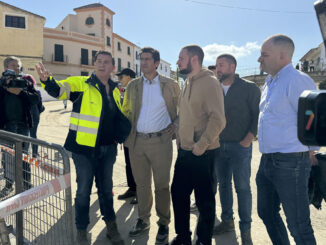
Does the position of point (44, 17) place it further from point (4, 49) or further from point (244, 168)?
point (244, 168)

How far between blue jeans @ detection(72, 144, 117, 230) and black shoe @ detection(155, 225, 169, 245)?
540 mm

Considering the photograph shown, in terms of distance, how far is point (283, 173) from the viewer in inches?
78.5

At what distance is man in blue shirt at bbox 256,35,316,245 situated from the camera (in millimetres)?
1938

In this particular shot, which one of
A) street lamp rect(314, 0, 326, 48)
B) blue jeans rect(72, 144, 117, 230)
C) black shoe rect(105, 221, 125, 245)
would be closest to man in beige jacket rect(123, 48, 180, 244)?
black shoe rect(105, 221, 125, 245)

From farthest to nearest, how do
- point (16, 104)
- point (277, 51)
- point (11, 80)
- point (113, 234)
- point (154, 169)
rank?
point (16, 104) < point (11, 80) < point (154, 169) < point (113, 234) < point (277, 51)

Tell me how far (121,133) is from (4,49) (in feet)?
89.1

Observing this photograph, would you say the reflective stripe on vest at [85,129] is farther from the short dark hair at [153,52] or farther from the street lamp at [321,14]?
the street lamp at [321,14]

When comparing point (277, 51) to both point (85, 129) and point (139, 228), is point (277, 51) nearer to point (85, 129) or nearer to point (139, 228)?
point (85, 129)

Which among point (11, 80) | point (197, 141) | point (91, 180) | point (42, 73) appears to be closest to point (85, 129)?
point (91, 180)

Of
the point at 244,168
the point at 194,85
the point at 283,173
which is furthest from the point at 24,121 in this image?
the point at 283,173

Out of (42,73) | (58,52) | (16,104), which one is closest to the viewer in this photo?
(42,73)

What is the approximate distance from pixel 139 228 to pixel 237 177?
1279mm

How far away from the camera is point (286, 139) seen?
197cm

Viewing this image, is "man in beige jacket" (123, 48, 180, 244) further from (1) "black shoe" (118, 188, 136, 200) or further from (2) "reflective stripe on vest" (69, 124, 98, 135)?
(1) "black shoe" (118, 188, 136, 200)
